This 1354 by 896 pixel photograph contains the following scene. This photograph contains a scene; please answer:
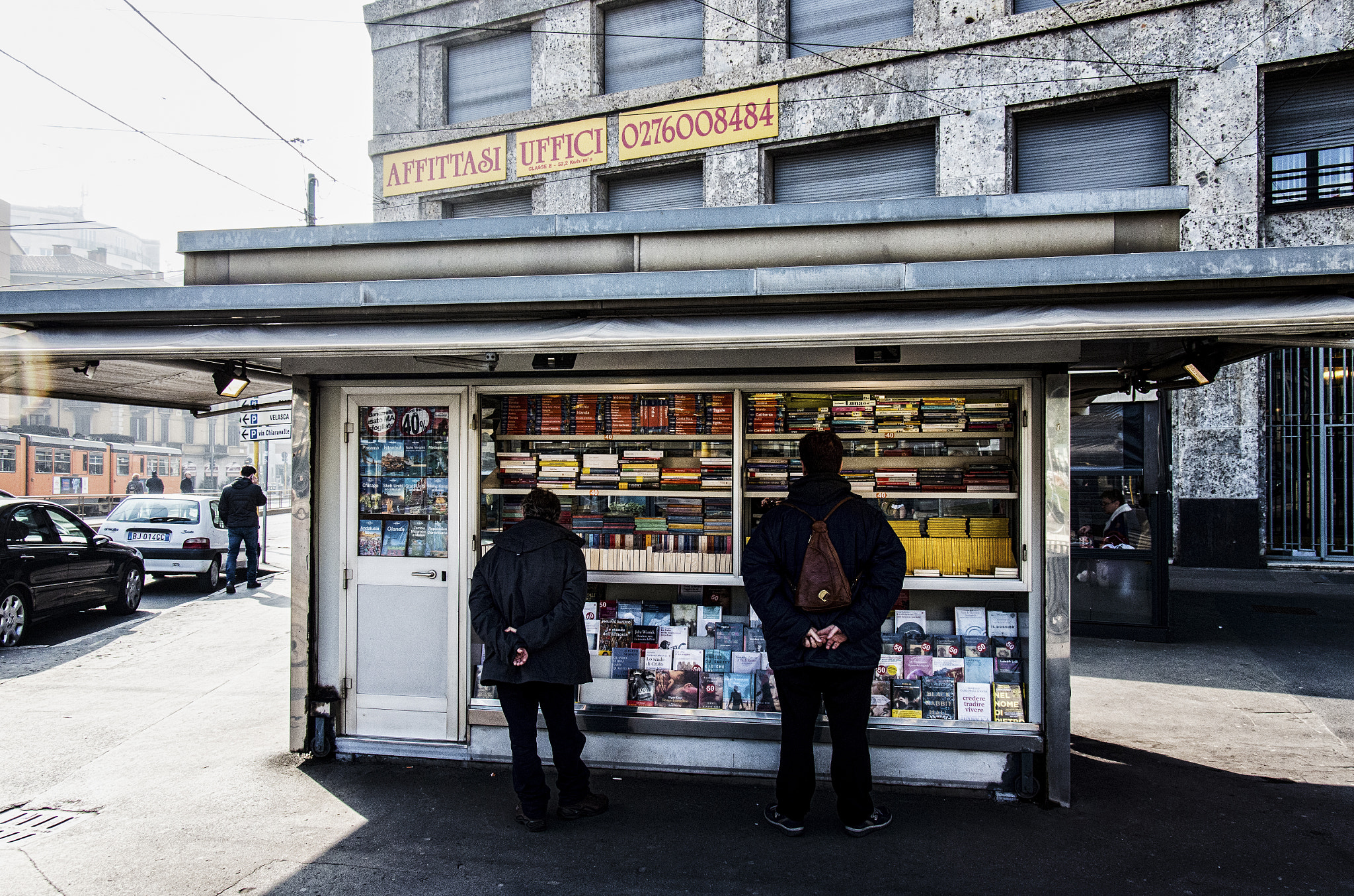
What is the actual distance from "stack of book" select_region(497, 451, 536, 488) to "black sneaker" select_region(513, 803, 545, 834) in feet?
7.01

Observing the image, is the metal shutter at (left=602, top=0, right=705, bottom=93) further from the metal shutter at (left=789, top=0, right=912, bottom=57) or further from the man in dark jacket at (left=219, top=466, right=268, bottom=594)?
the man in dark jacket at (left=219, top=466, right=268, bottom=594)

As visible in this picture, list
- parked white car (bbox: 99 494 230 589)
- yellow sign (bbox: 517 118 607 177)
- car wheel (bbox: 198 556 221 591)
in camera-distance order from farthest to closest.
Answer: yellow sign (bbox: 517 118 607 177) → car wheel (bbox: 198 556 221 591) → parked white car (bbox: 99 494 230 589)

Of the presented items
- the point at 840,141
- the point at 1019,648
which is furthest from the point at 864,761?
the point at 840,141

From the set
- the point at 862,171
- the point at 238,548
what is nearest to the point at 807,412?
the point at 862,171

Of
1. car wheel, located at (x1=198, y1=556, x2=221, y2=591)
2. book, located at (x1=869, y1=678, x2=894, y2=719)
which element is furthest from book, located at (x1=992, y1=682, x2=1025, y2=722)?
car wheel, located at (x1=198, y1=556, x2=221, y2=591)

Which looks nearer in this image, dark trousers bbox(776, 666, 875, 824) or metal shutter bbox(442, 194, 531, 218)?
dark trousers bbox(776, 666, 875, 824)

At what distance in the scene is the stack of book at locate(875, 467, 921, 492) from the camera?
5.43m

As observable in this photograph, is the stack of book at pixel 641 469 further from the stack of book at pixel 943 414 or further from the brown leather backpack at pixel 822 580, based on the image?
the stack of book at pixel 943 414

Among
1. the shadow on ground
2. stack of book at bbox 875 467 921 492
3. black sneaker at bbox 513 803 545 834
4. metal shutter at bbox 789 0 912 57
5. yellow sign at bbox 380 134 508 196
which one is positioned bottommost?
the shadow on ground

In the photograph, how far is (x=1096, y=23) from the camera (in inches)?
475

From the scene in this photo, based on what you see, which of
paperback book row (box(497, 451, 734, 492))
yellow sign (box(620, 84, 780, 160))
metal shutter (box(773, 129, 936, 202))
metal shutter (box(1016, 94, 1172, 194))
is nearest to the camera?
paperback book row (box(497, 451, 734, 492))

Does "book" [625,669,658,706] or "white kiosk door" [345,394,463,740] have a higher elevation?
"white kiosk door" [345,394,463,740]

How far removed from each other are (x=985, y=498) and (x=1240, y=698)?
143 inches

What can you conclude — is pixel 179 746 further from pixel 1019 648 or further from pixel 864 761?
pixel 1019 648
